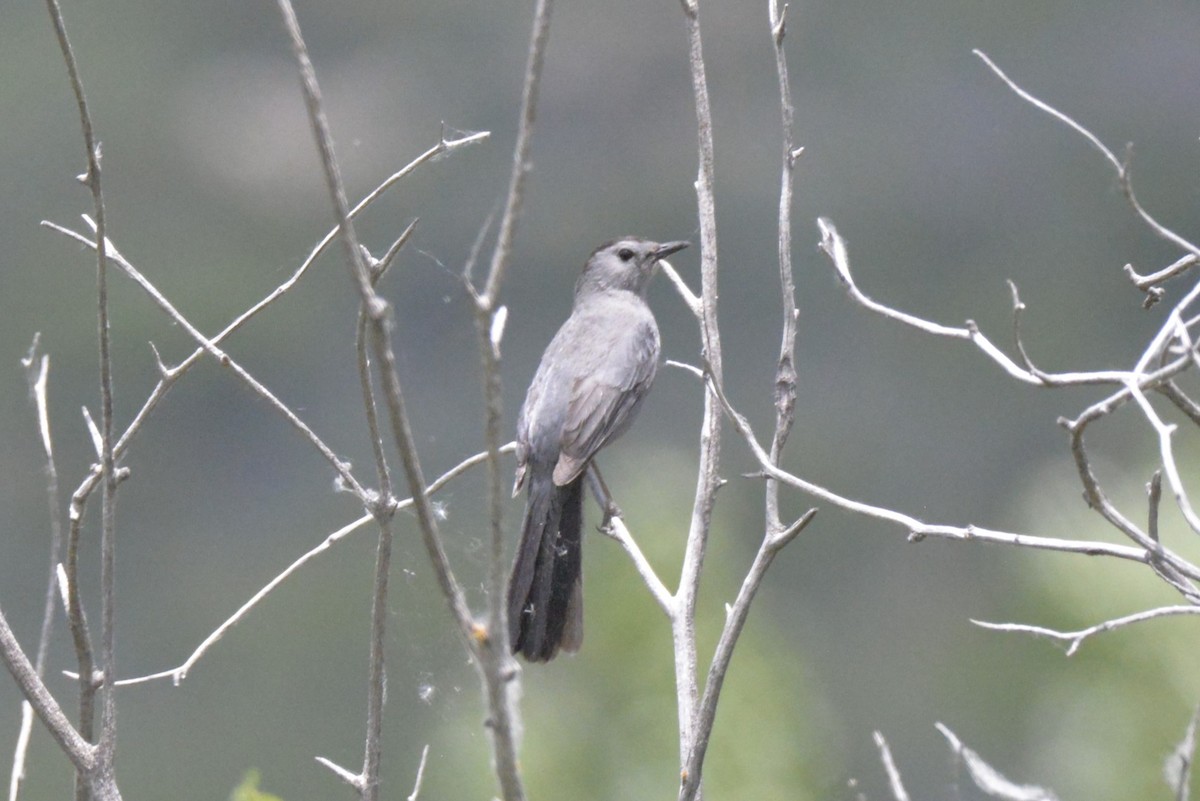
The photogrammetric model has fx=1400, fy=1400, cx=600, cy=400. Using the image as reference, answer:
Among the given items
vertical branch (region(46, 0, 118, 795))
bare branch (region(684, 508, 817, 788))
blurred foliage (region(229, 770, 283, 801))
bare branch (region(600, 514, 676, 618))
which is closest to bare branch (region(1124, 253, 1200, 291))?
bare branch (region(684, 508, 817, 788))

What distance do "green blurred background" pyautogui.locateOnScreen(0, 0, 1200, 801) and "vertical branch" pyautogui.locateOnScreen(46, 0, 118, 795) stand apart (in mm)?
10965

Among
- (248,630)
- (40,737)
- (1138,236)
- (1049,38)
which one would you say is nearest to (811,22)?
(1049,38)

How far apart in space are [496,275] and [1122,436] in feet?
63.5

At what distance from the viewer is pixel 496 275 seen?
110 cm

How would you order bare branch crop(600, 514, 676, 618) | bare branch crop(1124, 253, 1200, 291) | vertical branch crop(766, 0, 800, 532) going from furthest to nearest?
bare branch crop(600, 514, 676, 618) → vertical branch crop(766, 0, 800, 532) → bare branch crop(1124, 253, 1200, 291)

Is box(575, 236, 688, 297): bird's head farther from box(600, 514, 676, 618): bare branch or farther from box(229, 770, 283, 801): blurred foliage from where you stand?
box(229, 770, 283, 801): blurred foliage

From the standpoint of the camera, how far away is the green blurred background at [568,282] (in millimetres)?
16609

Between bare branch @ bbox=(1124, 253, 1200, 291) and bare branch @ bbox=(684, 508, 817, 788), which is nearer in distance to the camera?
bare branch @ bbox=(684, 508, 817, 788)

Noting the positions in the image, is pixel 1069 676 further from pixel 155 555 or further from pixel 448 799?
pixel 155 555

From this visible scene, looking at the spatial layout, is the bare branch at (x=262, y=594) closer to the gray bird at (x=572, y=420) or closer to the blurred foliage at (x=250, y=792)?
the blurred foliage at (x=250, y=792)

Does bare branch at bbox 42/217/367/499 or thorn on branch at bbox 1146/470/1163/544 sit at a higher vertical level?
bare branch at bbox 42/217/367/499

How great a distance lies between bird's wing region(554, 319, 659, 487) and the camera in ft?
10.0

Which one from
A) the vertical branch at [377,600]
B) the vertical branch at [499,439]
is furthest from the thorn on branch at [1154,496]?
the vertical branch at [377,600]

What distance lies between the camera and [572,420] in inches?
123
